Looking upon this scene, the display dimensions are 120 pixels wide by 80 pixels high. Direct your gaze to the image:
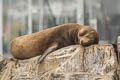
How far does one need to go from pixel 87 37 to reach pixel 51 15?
12.9ft

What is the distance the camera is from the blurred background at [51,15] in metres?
7.96

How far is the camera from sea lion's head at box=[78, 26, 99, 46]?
4.54 m

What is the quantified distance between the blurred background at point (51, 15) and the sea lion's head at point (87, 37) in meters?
3.02

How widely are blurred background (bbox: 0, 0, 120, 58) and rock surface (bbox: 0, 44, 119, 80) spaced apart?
3361 millimetres

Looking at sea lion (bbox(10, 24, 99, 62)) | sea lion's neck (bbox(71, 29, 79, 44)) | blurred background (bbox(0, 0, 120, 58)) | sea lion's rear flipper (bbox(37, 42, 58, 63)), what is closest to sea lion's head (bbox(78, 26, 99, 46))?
sea lion (bbox(10, 24, 99, 62))

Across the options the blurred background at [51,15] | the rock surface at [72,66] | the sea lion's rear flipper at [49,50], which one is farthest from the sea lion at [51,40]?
the blurred background at [51,15]

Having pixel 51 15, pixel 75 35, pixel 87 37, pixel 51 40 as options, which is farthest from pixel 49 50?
pixel 51 15

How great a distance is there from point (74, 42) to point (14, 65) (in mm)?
1018

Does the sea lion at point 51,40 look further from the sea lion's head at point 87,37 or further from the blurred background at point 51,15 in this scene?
the blurred background at point 51,15

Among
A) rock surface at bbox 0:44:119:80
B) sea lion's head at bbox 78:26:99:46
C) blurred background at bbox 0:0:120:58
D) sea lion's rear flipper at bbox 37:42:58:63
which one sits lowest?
rock surface at bbox 0:44:119:80

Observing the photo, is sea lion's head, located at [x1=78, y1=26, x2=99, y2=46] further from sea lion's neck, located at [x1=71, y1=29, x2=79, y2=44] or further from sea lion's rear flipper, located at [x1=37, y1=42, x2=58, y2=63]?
sea lion's rear flipper, located at [x1=37, y1=42, x2=58, y2=63]

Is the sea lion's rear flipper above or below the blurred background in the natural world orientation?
below

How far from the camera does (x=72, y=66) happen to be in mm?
4324

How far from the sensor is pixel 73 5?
27.5 ft
